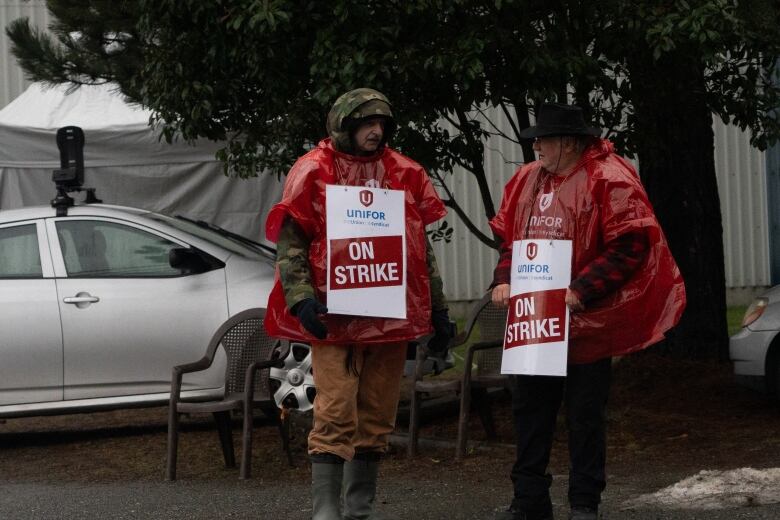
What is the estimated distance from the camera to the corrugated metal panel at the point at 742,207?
1695 cm

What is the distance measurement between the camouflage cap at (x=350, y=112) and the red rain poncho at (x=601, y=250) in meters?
0.78

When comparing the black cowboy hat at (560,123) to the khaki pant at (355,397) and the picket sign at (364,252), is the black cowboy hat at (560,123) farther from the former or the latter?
the khaki pant at (355,397)

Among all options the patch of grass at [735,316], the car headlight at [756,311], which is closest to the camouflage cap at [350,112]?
the car headlight at [756,311]

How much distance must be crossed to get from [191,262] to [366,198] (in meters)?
3.49

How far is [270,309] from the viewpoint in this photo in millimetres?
5461

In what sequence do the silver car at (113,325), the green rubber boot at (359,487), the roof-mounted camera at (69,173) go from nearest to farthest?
the green rubber boot at (359,487) → the silver car at (113,325) → the roof-mounted camera at (69,173)

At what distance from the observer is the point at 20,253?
28.8ft

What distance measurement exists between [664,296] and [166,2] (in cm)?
368

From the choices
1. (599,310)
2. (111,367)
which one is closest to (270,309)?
(599,310)

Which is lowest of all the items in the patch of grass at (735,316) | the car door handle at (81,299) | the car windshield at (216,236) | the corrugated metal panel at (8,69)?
the patch of grass at (735,316)

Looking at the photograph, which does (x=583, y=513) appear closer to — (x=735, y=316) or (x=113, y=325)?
(x=113, y=325)

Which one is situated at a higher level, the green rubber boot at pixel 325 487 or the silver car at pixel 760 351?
the silver car at pixel 760 351

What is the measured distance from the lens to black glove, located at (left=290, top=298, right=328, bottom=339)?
16.6ft

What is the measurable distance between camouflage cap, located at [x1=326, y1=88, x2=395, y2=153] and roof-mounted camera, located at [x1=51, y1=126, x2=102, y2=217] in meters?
3.96
